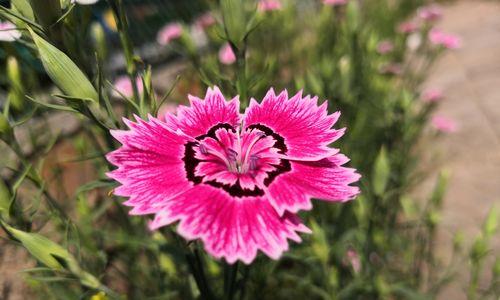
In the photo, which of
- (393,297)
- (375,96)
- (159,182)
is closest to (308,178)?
(159,182)

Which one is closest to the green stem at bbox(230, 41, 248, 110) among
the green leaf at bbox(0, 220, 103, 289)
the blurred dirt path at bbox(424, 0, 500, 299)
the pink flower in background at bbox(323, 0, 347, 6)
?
the green leaf at bbox(0, 220, 103, 289)

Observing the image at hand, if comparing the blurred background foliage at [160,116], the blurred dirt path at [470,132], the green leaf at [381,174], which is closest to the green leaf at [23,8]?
the blurred background foliage at [160,116]

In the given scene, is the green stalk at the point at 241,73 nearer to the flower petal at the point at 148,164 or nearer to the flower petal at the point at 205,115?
the flower petal at the point at 205,115

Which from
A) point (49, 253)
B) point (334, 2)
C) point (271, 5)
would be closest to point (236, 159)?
point (49, 253)

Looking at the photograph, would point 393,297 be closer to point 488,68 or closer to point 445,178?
Result: point 445,178

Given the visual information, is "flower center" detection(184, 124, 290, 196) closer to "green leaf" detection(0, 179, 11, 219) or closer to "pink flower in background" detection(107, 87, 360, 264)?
"pink flower in background" detection(107, 87, 360, 264)
